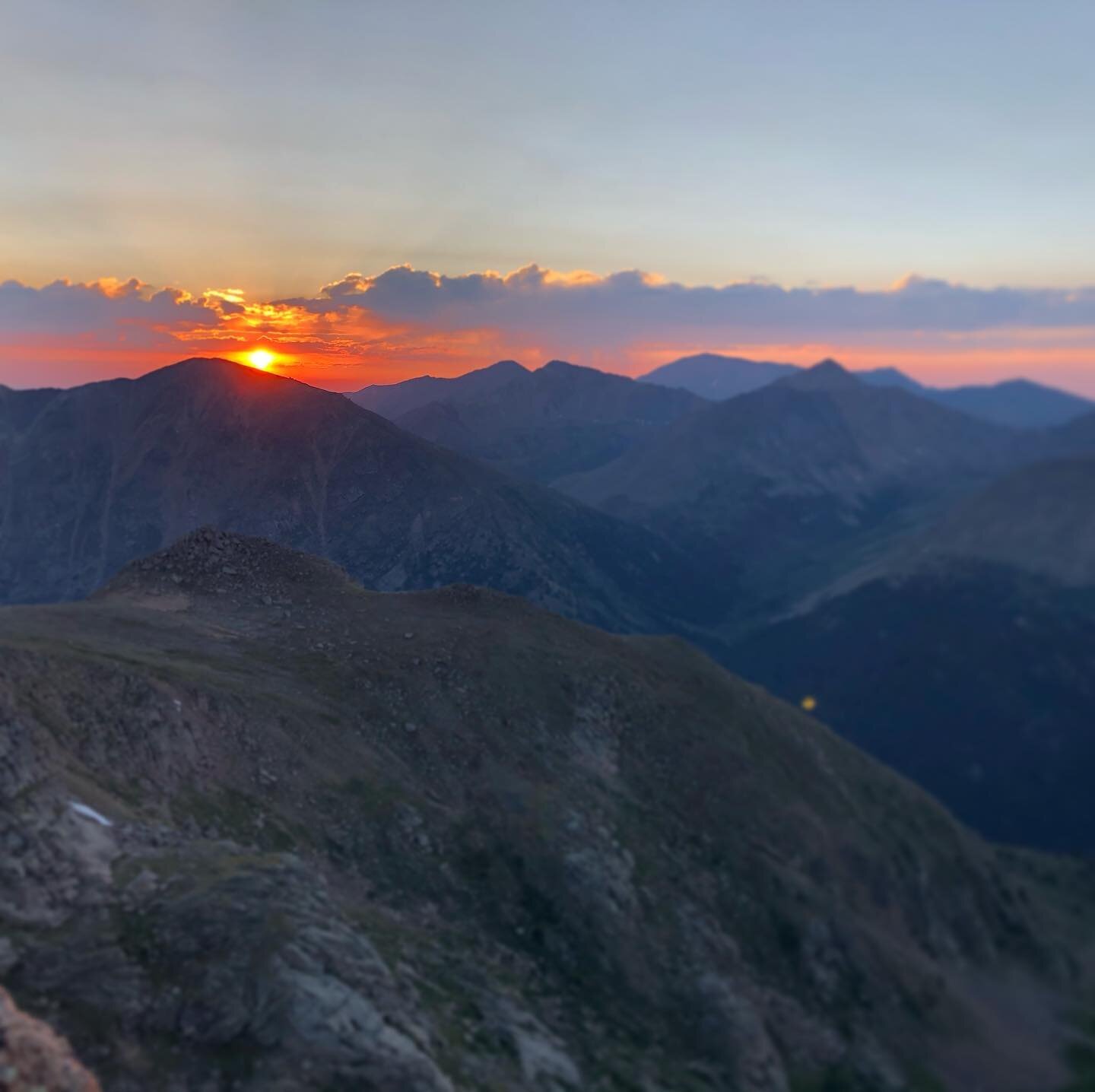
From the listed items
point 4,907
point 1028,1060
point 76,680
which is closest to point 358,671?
point 76,680

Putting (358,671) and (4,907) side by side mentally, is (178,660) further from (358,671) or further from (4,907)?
(4,907)

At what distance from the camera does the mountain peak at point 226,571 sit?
62.4 m

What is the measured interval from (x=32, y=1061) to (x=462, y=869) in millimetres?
26640

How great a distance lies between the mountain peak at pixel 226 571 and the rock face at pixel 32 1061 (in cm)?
4686

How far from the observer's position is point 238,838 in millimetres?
34938

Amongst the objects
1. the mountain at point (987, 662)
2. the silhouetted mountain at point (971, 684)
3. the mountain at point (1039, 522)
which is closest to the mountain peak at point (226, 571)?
the mountain at point (1039, 522)

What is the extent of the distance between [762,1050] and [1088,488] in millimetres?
74211

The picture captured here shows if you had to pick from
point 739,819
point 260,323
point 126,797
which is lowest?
point 739,819

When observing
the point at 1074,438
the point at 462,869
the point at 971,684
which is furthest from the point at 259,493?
the point at 971,684

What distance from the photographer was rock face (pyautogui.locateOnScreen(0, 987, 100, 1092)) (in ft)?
50.6

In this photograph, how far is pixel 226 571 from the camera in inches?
2537

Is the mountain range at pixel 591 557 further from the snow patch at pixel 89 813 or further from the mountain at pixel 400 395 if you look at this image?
the snow patch at pixel 89 813

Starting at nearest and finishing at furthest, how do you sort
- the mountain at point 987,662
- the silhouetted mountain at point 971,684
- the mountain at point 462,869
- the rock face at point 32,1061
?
the rock face at point 32,1061 < the mountain at point 462,869 < the mountain at point 987,662 < the silhouetted mountain at point 971,684

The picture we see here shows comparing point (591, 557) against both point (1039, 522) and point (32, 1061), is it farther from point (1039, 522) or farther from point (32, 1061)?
point (32, 1061)
